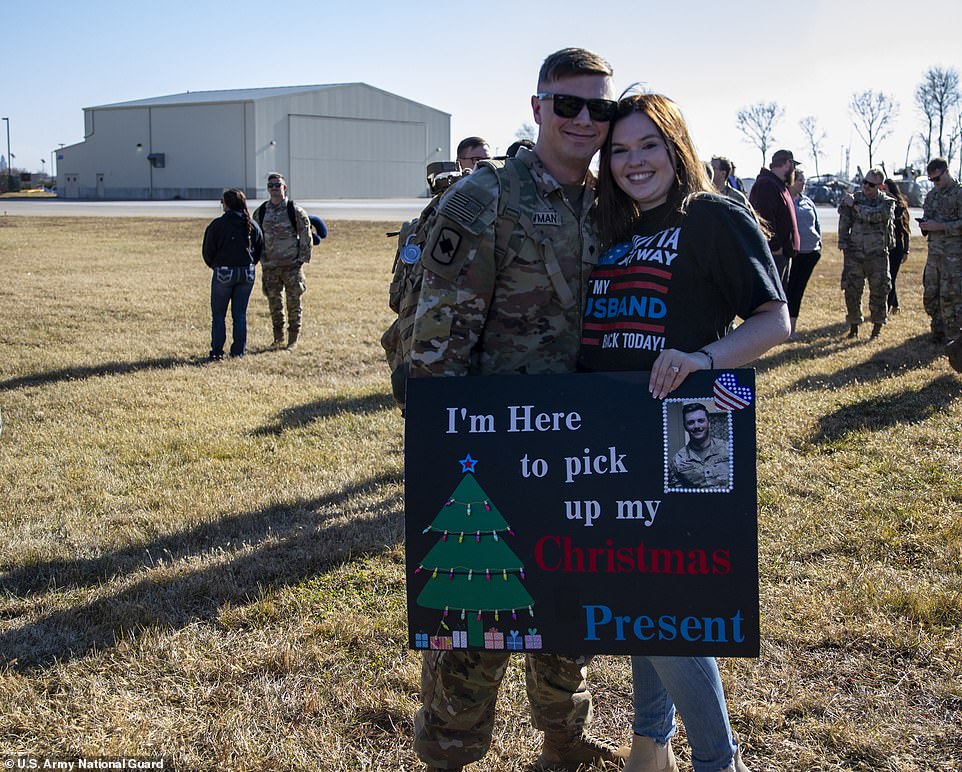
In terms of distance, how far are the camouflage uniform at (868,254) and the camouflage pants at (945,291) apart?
2.42 feet

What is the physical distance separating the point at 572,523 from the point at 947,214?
31.0 feet

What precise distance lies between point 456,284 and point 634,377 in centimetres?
53

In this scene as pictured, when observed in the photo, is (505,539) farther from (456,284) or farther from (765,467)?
(765,467)

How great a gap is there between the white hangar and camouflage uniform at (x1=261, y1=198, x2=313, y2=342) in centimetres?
4774

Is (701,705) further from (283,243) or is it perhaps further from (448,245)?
(283,243)

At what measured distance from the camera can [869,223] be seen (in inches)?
451

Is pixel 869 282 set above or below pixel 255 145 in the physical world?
below

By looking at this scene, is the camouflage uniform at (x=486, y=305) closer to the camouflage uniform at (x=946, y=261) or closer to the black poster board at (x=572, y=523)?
the black poster board at (x=572, y=523)

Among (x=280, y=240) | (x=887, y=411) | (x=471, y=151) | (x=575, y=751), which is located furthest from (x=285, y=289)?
(x=575, y=751)

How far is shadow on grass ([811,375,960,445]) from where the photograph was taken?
7145 mm

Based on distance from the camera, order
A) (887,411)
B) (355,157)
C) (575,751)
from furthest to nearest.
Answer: (355,157)
(887,411)
(575,751)

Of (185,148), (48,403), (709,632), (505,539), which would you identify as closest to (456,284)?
(505,539)

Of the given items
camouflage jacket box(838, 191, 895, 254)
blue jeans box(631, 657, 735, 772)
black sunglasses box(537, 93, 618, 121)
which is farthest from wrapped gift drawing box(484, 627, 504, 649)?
camouflage jacket box(838, 191, 895, 254)

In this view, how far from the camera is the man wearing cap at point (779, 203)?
32.2 ft
